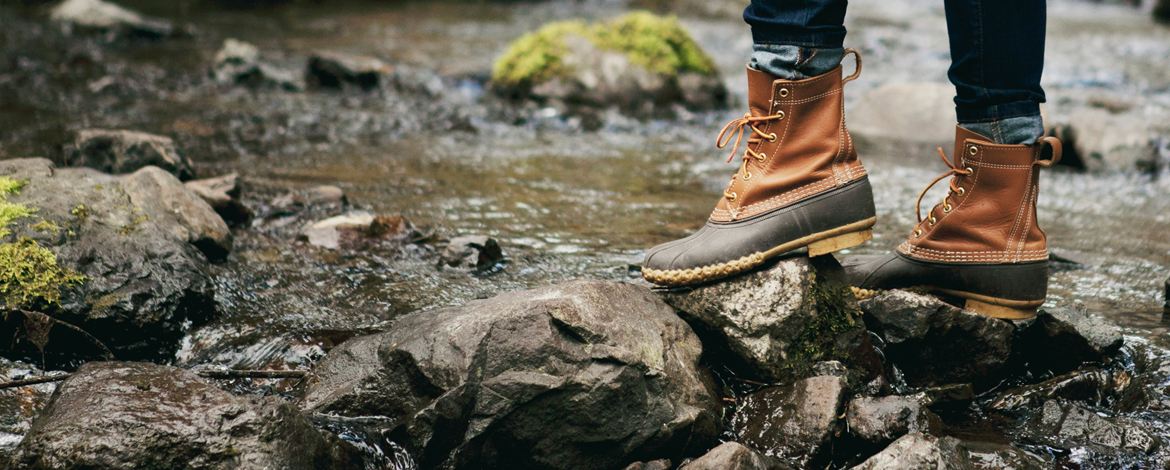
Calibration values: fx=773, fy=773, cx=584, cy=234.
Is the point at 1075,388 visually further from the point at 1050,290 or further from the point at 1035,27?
the point at 1035,27

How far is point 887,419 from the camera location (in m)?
2.34

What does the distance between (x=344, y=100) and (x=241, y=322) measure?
5.75m

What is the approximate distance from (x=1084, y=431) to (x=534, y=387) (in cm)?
175

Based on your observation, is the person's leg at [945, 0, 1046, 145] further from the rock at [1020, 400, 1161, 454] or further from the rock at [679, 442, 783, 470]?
the rock at [679, 442, 783, 470]

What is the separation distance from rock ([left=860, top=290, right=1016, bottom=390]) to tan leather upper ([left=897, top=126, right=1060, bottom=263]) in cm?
20

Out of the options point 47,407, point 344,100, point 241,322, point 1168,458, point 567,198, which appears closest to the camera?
point 47,407

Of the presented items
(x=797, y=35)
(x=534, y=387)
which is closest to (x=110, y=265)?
(x=534, y=387)

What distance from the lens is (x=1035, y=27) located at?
2352 millimetres

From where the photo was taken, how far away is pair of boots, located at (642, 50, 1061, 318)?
2.55 metres

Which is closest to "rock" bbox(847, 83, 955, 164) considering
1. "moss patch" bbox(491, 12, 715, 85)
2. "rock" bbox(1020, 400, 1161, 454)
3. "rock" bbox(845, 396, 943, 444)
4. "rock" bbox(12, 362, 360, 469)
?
"moss patch" bbox(491, 12, 715, 85)

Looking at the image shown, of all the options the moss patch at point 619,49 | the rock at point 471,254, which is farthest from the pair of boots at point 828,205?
the moss patch at point 619,49

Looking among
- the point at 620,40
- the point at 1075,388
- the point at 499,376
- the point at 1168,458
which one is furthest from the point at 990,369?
the point at 620,40

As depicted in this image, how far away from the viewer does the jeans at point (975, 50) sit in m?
2.33

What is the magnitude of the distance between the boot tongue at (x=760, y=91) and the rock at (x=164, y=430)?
5.58 feet
